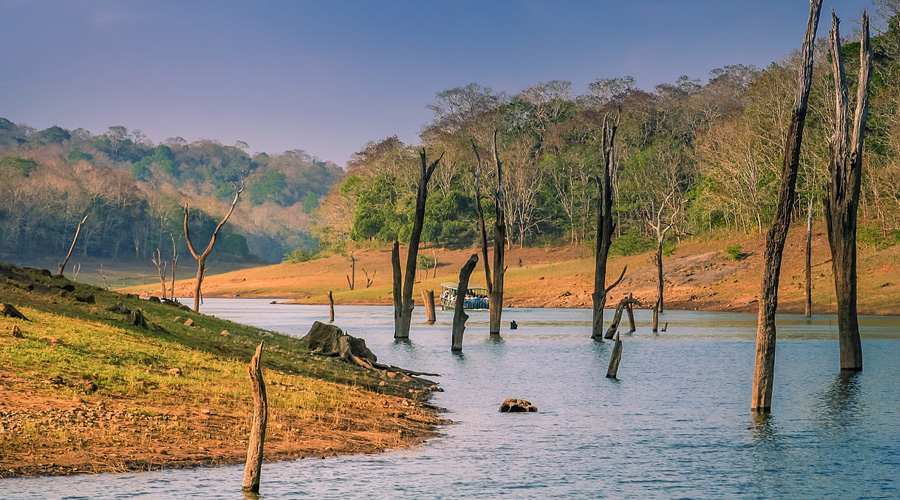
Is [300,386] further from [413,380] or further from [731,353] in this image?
[731,353]

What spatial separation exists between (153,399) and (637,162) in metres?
105

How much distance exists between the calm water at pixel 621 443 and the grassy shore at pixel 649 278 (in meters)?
34.9

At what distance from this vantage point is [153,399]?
67.2 ft

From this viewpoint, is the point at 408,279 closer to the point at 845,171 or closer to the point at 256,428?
the point at 845,171

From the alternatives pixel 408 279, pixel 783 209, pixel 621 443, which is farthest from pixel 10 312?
pixel 408 279

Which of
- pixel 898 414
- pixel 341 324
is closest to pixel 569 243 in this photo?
pixel 341 324

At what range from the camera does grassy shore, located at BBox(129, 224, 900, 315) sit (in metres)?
75.3

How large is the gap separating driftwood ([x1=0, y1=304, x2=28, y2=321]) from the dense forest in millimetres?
52982

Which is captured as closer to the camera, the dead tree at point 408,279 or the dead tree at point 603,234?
the dead tree at point 408,279

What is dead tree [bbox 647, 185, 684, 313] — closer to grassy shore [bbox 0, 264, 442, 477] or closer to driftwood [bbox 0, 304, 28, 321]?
grassy shore [bbox 0, 264, 442, 477]

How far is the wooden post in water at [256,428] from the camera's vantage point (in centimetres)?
1419

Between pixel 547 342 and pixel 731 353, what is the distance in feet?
34.8

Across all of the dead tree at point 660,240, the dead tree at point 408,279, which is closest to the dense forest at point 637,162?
the dead tree at point 660,240

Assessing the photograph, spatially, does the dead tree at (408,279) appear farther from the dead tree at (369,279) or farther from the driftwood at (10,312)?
the dead tree at (369,279)
